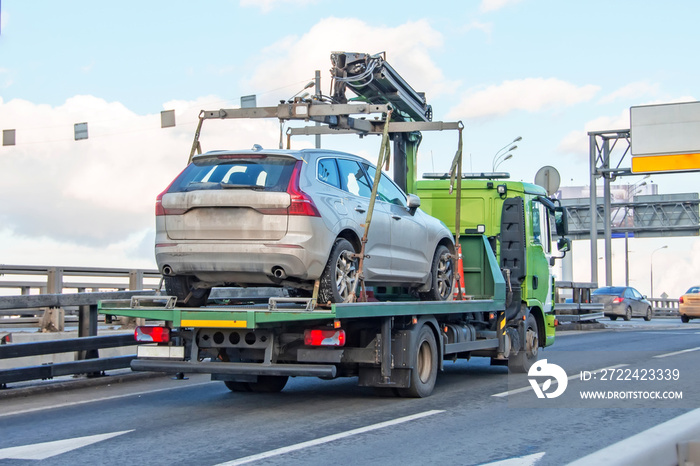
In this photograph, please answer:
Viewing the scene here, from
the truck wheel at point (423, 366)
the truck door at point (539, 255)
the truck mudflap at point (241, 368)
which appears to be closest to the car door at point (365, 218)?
the truck wheel at point (423, 366)

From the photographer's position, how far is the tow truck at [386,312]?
834cm

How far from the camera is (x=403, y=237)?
395 inches

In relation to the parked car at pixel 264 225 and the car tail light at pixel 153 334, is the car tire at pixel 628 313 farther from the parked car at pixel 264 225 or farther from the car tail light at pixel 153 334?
the car tail light at pixel 153 334

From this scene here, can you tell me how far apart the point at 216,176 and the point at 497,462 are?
392cm

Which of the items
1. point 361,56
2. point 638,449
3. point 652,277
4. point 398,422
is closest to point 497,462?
point 398,422

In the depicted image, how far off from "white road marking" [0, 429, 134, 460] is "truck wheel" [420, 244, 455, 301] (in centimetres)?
455

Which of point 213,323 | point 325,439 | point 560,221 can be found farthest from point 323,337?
point 560,221

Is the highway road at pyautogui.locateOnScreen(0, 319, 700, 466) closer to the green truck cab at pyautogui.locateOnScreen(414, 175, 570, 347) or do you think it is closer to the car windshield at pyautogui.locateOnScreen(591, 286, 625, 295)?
the green truck cab at pyautogui.locateOnScreen(414, 175, 570, 347)

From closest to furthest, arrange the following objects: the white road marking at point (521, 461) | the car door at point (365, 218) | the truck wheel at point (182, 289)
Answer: the white road marking at point (521, 461)
the truck wheel at point (182, 289)
the car door at point (365, 218)

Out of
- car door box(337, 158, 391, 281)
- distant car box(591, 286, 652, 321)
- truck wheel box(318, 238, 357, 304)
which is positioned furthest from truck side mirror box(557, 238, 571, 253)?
distant car box(591, 286, 652, 321)

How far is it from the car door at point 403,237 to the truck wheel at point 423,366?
0.68 meters

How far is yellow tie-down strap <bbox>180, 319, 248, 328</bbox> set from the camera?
793 cm

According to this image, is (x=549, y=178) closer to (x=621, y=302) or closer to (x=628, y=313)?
(x=621, y=302)

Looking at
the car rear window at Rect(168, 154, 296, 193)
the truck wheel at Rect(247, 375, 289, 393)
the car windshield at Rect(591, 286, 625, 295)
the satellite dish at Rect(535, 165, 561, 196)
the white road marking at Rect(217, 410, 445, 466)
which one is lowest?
the white road marking at Rect(217, 410, 445, 466)
